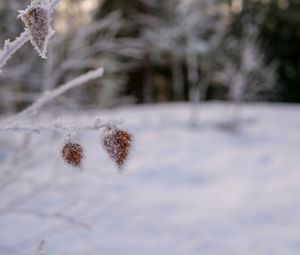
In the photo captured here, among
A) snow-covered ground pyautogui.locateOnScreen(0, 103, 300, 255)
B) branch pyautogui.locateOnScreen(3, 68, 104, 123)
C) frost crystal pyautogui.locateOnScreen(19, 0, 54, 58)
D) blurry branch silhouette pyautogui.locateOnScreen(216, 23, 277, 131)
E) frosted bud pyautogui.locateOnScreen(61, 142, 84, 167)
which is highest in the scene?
blurry branch silhouette pyautogui.locateOnScreen(216, 23, 277, 131)

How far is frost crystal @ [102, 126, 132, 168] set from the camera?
1216mm

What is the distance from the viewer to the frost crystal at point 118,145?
3.99 ft

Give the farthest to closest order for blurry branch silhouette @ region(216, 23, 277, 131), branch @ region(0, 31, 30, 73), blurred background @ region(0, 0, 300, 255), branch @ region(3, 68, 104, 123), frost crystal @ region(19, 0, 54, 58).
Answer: blurry branch silhouette @ region(216, 23, 277, 131)
blurred background @ region(0, 0, 300, 255)
branch @ region(3, 68, 104, 123)
branch @ region(0, 31, 30, 73)
frost crystal @ region(19, 0, 54, 58)

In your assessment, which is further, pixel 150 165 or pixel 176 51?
pixel 176 51

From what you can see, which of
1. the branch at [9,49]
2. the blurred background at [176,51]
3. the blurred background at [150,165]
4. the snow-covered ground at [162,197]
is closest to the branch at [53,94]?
the blurred background at [150,165]

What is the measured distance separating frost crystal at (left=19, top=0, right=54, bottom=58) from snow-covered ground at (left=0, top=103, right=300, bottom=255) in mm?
1344

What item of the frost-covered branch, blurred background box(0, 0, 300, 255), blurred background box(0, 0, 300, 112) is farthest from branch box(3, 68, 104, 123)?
blurred background box(0, 0, 300, 112)

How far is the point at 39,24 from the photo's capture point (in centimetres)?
119

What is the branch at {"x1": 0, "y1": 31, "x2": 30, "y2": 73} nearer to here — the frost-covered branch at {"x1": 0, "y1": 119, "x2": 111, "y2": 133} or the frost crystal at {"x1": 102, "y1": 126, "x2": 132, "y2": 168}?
the frost-covered branch at {"x1": 0, "y1": 119, "x2": 111, "y2": 133}

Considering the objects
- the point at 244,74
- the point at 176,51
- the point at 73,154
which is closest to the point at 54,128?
the point at 73,154

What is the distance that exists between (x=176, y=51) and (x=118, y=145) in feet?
27.7

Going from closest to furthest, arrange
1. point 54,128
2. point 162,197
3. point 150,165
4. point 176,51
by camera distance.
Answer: point 54,128, point 162,197, point 150,165, point 176,51

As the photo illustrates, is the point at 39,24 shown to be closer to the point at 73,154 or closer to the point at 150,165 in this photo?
the point at 73,154

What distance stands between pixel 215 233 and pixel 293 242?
28.9 inches
